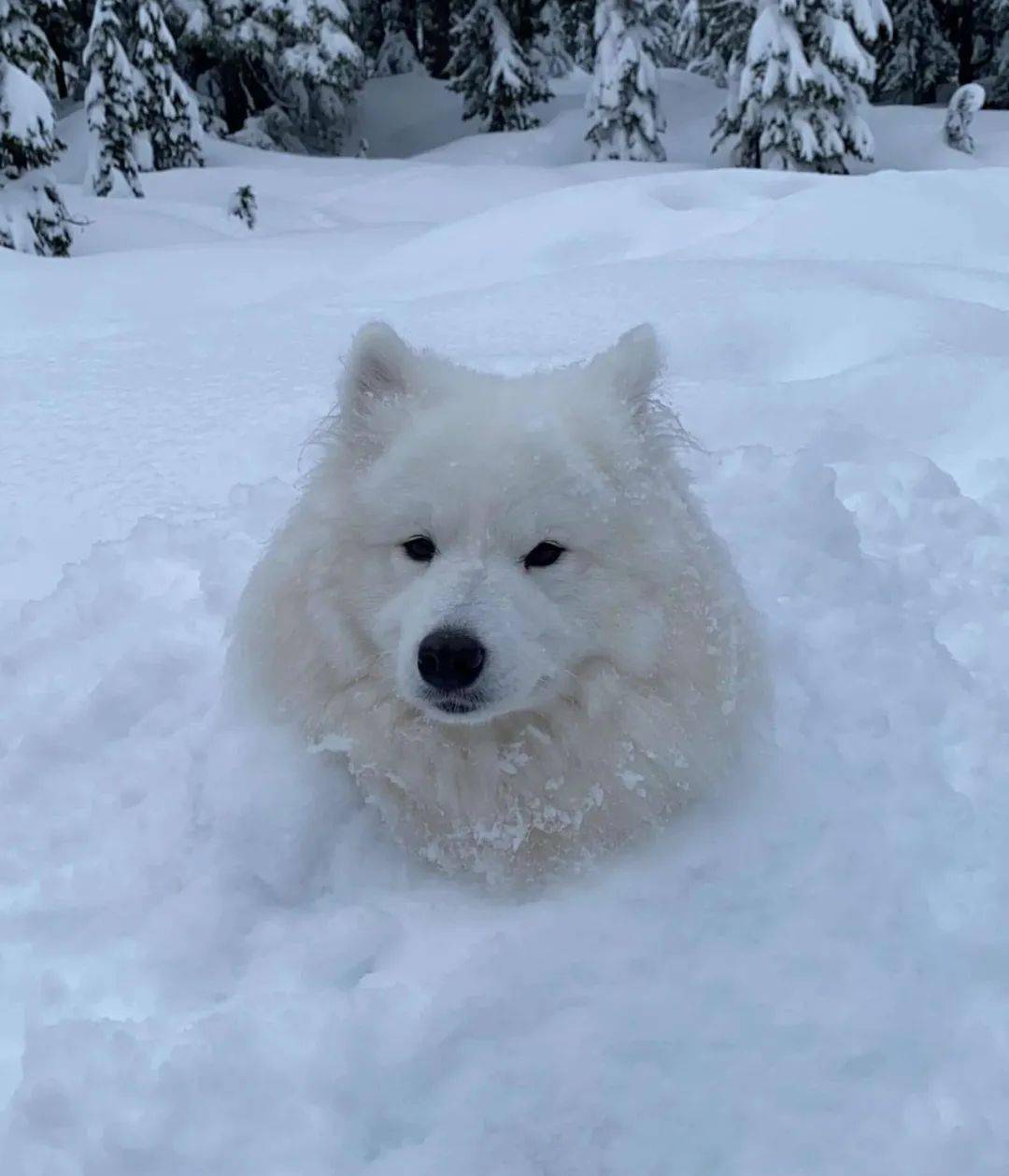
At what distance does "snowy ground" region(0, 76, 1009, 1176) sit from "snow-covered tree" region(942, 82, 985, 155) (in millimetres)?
16952

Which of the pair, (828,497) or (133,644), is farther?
(828,497)

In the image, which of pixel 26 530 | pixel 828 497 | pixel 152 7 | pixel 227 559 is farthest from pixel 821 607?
pixel 152 7

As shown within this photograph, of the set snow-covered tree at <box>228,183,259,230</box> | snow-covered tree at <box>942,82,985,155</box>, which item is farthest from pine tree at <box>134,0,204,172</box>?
snow-covered tree at <box>942,82,985,155</box>

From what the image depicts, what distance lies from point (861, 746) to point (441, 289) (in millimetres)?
5499

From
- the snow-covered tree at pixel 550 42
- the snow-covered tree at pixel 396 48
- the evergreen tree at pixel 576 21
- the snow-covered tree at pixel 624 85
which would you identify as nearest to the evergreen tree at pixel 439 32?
the snow-covered tree at pixel 396 48

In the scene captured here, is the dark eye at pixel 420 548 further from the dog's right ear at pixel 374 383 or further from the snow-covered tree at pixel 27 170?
the snow-covered tree at pixel 27 170

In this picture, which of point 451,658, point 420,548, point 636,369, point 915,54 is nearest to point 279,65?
point 915,54

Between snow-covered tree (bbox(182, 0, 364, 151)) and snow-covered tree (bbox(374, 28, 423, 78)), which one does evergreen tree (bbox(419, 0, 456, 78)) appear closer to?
snow-covered tree (bbox(374, 28, 423, 78))

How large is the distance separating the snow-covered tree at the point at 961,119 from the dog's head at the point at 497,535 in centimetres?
2128

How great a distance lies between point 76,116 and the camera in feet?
74.2

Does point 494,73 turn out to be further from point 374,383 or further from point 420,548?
point 420,548

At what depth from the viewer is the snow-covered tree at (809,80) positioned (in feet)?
59.8

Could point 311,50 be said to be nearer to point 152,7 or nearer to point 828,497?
point 152,7

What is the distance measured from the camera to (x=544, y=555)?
2.56 metres
